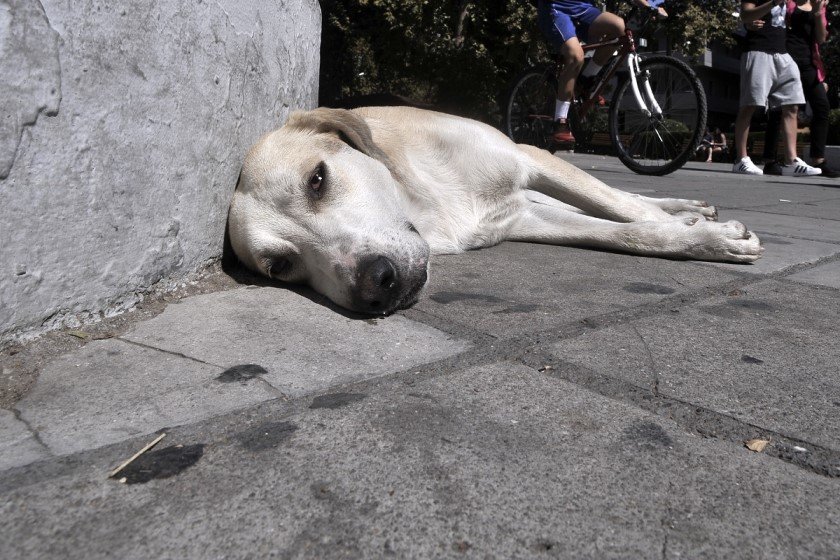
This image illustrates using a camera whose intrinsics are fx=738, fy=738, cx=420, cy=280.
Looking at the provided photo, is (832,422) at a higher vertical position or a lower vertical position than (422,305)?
higher

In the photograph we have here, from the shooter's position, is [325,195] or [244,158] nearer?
[325,195]

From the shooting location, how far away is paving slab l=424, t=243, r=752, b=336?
2.26 meters

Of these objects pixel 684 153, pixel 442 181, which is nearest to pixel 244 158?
pixel 442 181

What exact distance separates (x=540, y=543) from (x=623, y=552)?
0.39 feet

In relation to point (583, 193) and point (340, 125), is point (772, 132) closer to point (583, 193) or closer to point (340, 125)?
point (583, 193)

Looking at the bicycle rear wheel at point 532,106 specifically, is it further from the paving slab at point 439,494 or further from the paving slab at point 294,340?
the paving slab at point 439,494

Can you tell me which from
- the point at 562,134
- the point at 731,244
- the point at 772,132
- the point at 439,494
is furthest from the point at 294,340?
the point at 772,132

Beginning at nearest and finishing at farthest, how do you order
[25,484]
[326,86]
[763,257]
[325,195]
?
[25,484], [325,195], [763,257], [326,86]

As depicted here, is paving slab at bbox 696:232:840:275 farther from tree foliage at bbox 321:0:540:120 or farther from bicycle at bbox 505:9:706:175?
tree foliage at bbox 321:0:540:120

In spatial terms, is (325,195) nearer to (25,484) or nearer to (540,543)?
(25,484)

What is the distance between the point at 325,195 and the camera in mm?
2734

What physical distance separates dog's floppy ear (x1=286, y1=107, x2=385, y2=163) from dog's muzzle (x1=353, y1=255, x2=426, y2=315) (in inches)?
34.1

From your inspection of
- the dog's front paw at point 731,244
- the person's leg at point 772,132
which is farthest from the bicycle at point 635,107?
the dog's front paw at point 731,244

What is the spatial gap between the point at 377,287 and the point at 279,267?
65 centimetres
